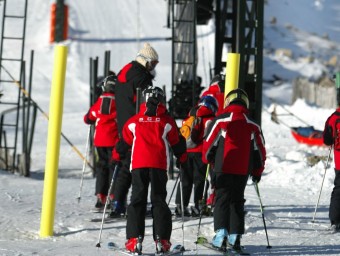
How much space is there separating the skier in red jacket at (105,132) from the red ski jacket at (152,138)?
113 inches

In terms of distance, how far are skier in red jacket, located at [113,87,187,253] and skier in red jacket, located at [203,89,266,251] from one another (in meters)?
0.46

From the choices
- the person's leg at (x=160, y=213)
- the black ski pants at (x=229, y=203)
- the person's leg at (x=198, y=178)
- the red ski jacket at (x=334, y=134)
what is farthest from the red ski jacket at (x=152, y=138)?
the red ski jacket at (x=334, y=134)

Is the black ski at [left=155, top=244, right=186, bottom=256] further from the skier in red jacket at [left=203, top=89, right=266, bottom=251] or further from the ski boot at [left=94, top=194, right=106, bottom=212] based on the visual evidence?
the ski boot at [left=94, top=194, right=106, bottom=212]

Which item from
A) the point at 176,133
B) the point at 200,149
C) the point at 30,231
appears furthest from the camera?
the point at 200,149

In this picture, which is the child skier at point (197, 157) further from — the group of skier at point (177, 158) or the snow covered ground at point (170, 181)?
the group of skier at point (177, 158)

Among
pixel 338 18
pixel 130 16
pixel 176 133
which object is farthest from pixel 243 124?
pixel 338 18

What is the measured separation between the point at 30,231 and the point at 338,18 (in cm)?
4972

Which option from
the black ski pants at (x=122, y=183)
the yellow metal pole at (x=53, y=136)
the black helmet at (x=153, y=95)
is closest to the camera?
the black helmet at (x=153, y=95)

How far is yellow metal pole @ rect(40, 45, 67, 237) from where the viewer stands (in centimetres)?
1045

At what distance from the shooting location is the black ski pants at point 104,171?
12812 millimetres

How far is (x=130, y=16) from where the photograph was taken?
143 feet

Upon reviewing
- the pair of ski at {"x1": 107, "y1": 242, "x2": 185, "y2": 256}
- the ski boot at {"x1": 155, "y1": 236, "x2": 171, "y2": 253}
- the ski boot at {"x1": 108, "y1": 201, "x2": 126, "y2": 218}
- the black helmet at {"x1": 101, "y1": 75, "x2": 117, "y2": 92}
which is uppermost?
the black helmet at {"x1": 101, "y1": 75, "x2": 117, "y2": 92}

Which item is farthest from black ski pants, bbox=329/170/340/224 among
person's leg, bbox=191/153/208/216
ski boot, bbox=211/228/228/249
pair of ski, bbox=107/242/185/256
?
pair of ski, bbox=107/242/185/256

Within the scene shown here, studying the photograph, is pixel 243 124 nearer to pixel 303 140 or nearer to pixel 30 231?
pixel 30 231
